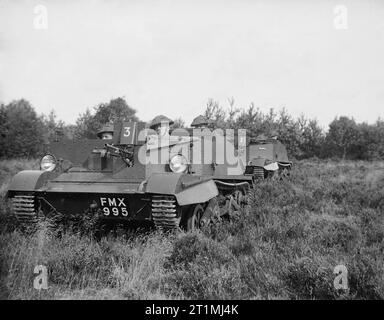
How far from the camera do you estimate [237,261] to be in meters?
4.80

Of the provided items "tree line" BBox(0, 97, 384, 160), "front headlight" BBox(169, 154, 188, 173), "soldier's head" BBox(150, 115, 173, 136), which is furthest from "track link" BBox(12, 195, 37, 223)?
"tree line" BBox(0, 97, 384, 160)

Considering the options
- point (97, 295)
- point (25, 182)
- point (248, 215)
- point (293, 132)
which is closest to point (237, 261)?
point (97, 295)

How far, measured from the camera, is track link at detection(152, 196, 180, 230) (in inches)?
216

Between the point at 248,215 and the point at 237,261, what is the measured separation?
2.69m

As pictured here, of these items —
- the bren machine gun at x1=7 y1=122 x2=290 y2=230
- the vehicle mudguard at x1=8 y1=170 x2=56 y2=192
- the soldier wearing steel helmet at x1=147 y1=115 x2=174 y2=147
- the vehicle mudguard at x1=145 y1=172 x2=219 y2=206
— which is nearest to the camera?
the vehicle mudguard at x1=145 y1=172 x2=219 y2=206

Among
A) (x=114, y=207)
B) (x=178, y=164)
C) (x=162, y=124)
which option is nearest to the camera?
(x=114, y=207)

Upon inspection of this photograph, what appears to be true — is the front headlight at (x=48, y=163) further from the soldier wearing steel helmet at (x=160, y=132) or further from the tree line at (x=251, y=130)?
the tree line at (x=251, y=130)

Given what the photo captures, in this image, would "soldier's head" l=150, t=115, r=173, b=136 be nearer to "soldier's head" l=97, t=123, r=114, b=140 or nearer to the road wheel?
"soldier's head" l=97, t=123, r=114, b=140

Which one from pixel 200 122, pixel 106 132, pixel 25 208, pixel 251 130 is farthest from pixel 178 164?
pixel 251 130

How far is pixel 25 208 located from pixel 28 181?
39 centimetres

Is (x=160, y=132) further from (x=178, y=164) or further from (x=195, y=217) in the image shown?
(x=195, y=217)

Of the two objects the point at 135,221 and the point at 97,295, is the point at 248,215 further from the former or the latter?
the point at 97,295

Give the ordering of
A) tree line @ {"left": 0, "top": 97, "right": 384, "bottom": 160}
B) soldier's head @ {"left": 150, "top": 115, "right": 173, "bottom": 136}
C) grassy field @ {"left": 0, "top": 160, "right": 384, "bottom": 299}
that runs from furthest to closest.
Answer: tree line @ {"left": 0, "top": 97, "right": 384, "bottom": 160}
soldier's head @ {"left": 150, "top": 115, "right": 173, "bottom": 136}
grassy field @ {"left": 0, "top": 160, "right": 384, "bottom": 299}

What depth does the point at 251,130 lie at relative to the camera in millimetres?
25266
